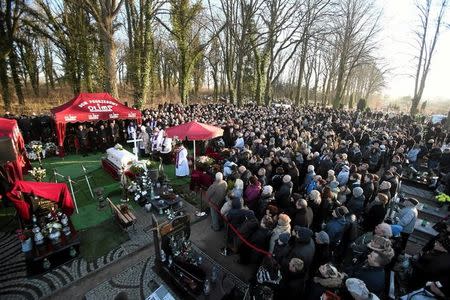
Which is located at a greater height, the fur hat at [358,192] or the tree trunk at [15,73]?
the tree trunk at [15,73]

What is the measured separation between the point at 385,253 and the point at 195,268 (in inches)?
137

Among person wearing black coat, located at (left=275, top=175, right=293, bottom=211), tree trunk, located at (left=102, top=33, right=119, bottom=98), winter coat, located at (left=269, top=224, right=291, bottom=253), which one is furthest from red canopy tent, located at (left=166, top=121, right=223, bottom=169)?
tree trunk, located at (left=102, top=33, right=119, bottom=98)

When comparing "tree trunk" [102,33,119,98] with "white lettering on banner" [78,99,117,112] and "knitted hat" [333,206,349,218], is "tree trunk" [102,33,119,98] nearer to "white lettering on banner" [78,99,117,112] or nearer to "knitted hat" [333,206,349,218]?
"white lettering on banner" [78,99,117,112]

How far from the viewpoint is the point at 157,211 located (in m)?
8.33

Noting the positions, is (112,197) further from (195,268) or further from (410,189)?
(410,189)

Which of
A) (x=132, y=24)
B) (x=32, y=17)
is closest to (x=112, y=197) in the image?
(x=132, y=24)

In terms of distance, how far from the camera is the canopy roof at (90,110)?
39.5 ft

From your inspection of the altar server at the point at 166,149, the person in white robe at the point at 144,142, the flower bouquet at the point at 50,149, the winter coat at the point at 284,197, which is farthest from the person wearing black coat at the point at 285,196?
the flower bouquet at the point at 50,149

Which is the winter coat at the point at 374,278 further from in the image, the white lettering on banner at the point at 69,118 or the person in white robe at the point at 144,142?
the white lettering on banner at the point at 69,118

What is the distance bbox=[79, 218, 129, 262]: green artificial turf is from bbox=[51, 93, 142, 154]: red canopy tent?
6822 mm

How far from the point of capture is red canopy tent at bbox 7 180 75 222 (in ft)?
19.9

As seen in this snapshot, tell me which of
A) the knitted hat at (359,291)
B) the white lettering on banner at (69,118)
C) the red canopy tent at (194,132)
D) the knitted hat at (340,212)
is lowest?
the knitted hat at (359,291)

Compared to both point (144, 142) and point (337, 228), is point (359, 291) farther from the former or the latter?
point (144, 142)

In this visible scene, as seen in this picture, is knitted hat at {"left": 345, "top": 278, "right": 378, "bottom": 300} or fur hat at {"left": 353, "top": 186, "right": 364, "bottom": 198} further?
fur hat at {"left": 353, "top": 186, "right": 364, "bottom": 198}
